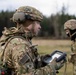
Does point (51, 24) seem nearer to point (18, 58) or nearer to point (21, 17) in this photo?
point (21, 17)

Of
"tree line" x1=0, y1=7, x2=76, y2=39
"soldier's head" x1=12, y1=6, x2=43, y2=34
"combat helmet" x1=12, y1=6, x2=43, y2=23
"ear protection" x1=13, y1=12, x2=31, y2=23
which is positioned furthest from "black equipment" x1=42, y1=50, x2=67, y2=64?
"tree line" x1=0, y1=7, x2=76, y2=39

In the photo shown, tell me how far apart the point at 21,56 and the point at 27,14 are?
73cm

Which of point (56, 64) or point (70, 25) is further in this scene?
point (70, 25)

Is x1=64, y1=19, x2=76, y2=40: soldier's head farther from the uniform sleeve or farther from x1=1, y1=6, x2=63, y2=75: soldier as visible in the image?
the uniform sleeve

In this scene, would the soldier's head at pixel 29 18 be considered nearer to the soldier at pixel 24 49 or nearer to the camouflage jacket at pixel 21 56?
the soldier at pixel 24 49

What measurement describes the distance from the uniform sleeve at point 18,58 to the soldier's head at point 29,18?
30 centimetres

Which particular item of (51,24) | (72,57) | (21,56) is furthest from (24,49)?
(51,24)

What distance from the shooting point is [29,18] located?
5.68 m

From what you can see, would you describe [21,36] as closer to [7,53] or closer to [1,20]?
[7,53]

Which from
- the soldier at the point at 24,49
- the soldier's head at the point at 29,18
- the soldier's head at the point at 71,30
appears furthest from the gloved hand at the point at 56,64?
the soldier's head at the point at 71,30

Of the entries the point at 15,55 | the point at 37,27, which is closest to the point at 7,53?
the point at 15,55

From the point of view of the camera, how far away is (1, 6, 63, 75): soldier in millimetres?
5309

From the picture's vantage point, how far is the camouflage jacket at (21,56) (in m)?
5.30

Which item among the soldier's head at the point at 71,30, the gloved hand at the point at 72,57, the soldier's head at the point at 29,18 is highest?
the soldier's head at the point at 29,18
